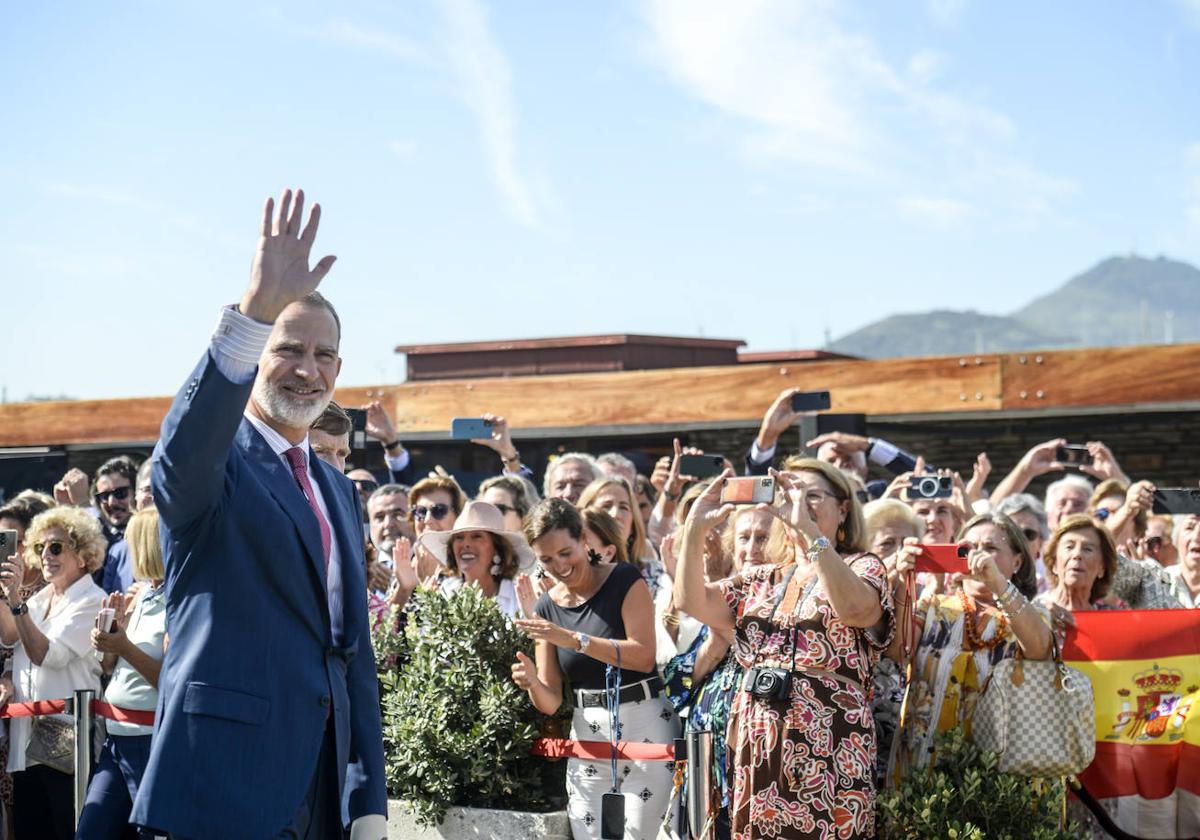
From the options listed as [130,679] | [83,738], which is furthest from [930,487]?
[83,738]

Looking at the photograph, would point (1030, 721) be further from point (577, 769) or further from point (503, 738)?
point (503, 738)

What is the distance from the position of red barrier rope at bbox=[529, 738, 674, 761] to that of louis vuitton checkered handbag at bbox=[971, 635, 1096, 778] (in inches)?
Result: 49.8

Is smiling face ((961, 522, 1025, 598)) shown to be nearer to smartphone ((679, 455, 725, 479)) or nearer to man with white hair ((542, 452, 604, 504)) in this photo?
smartphone ((679, 455, 725, 479))

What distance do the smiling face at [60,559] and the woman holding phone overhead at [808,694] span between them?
381 centimetres

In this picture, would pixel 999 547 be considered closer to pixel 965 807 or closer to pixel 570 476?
pixel 965 807

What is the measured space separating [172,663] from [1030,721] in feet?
11.5

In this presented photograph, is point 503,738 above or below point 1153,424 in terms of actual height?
below

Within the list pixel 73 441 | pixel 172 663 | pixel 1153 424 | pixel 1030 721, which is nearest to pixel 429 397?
pixel 73 441

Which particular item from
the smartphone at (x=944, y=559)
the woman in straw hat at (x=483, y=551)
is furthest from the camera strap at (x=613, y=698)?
the smartphone at (x=944, y=559)

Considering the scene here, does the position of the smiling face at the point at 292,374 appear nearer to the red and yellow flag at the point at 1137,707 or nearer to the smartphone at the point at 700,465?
the red and yellow flag at the point at 1137,707

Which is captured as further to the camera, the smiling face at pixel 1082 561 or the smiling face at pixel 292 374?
the smiling face at pixel 1082 561

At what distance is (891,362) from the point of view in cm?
1218

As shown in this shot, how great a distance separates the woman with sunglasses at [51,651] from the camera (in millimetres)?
6816

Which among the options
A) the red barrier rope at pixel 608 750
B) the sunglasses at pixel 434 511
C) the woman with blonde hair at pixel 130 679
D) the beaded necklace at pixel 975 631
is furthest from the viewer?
the sunglasses at pixel 434 511
